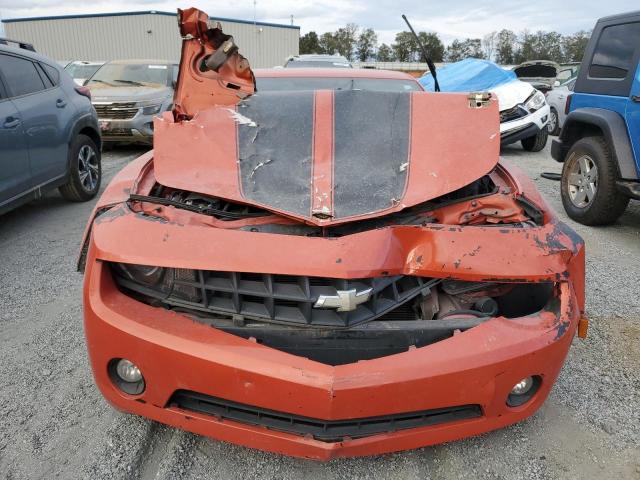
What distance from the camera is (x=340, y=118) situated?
107 inches

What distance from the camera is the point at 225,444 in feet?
6.95

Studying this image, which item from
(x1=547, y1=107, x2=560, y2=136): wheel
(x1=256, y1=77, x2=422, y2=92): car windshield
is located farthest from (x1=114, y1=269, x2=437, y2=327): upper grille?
(x1=547, y1=107, x2=560, y2=136): wheel

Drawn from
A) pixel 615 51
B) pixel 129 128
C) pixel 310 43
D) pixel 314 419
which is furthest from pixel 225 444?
pixel 310 43

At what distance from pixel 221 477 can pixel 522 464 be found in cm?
119

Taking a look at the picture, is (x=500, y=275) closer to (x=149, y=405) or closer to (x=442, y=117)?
(x=442, y=117)

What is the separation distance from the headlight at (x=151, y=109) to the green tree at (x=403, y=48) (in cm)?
4761

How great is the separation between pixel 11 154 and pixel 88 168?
4.79 ft

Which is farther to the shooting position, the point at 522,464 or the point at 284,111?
the point at 284,111

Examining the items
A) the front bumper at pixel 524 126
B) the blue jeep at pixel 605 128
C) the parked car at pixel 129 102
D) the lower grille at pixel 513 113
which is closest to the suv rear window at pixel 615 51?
the blue jeep at pixel 605 128

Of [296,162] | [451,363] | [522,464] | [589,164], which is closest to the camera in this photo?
[451,363]

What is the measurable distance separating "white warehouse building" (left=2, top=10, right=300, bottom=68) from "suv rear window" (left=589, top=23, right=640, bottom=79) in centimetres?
3106

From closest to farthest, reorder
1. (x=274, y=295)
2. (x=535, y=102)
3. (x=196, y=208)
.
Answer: (x=274, y=295) < (x=196, y=208) < (x=535, y=102)

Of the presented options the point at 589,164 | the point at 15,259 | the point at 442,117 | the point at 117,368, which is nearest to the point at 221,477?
the point at 117,368

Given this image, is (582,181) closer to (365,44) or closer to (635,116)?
(635,116)
